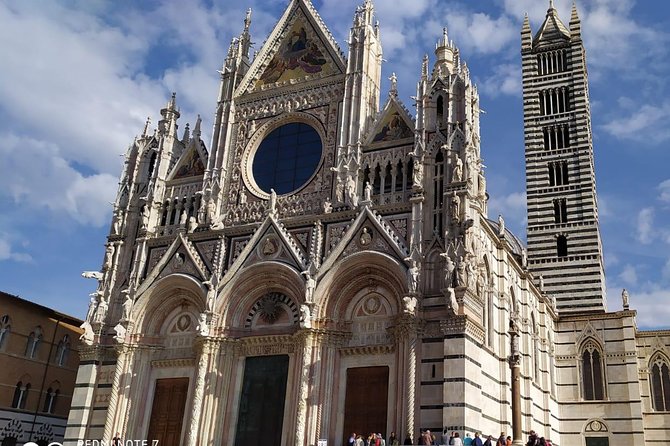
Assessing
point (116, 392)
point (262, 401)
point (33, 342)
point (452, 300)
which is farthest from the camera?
point (33, 342)

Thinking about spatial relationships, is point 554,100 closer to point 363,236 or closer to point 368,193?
point 368,193

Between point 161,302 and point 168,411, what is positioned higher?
point 161,302

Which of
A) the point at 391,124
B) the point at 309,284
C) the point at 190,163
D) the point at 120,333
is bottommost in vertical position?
the point at 120,333

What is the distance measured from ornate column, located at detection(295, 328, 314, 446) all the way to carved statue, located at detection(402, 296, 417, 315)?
3.54 meters

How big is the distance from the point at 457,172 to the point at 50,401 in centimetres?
2244

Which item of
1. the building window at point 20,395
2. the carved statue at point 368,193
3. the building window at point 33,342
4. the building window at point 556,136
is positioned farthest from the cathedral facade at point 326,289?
the building window at point 556,136

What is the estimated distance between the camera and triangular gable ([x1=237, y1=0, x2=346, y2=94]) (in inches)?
1159

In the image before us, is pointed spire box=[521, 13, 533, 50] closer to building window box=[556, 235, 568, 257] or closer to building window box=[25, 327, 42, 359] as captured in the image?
building window box=[556, 235, 568, 257]

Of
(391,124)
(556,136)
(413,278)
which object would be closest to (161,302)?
(413,278)

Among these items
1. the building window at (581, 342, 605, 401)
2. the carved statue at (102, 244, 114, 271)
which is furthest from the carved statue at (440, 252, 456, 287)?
the building window at (581, 342, 605, 401)

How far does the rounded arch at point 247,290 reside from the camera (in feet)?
84.9

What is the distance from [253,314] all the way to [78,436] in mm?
8012

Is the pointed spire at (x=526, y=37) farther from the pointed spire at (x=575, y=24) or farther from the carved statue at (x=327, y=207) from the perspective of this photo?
the carved statue at (x=327, y=207)

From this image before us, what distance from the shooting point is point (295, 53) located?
30.5 meters
